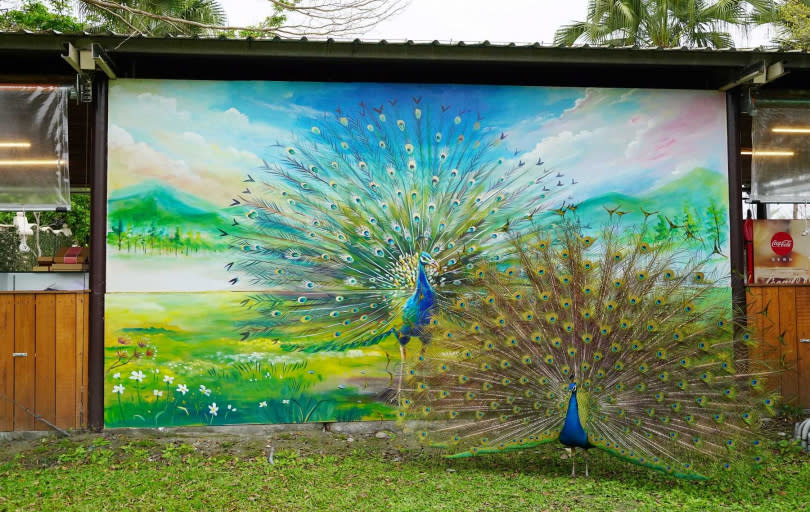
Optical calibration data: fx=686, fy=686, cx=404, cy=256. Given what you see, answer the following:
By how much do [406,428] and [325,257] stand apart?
2.32 m

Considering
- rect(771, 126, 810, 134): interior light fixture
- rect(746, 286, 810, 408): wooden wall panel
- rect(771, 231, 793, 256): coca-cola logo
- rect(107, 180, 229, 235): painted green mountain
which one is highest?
rect(771, 126, 810, 134): interior light fixture

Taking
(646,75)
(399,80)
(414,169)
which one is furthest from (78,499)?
(646,75)

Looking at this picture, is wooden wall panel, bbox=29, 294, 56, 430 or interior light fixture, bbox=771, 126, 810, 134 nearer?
wooden wall panel, bbox=29, 294, 56, 430

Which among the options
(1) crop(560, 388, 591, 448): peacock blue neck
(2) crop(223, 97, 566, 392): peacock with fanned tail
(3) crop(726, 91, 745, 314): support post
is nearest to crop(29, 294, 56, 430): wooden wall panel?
(2) crop(223, 97, 566, 392): peacock with fanned tail

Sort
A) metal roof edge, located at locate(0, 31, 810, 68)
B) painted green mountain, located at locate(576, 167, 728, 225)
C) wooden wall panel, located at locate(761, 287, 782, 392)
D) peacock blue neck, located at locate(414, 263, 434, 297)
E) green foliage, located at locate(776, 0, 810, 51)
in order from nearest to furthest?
metal roof edge, located at locate(0, 31, 810, 68)
peacock blue neck, located at locate(414, 263, 434, 297)
painted green mountain, located at locate(576, 167, 728, 225)
wooden wall panel, located at locate(761, 287, 782, 392)
green foliage, located at locate(776, 0, 810, 51)

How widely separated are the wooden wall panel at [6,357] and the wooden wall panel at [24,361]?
4 centimetres

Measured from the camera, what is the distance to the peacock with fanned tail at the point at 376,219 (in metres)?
6.79

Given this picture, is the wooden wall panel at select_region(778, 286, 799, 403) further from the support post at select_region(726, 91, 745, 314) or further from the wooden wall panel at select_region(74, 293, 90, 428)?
the wooden wall panel at select_region(74, 293, 90, 428)

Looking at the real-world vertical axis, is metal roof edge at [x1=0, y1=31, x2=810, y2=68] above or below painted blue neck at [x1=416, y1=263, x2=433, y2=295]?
above

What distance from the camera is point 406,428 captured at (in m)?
5.07

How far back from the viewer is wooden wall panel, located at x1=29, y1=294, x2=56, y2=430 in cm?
650

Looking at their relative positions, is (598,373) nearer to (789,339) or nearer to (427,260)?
(427,260)

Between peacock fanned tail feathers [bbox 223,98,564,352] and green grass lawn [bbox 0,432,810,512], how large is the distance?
50.0 inches

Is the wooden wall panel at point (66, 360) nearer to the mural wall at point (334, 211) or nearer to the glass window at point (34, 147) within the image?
the mural wall at point (334, 211)
